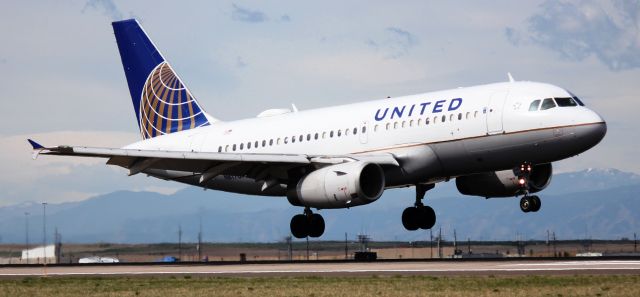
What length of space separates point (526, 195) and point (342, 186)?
287 inches

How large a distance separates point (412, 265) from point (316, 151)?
10.4m

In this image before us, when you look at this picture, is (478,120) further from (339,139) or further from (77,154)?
(77,154)

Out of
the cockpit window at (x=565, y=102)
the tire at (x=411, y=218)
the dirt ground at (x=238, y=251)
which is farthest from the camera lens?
the dirt ground at (x=238, y=251)

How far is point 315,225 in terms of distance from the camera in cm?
5372

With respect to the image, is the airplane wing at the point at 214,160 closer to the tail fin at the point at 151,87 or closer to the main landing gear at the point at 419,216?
the main landing gear at the point at 419,216

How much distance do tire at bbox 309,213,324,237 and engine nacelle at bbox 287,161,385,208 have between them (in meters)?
4.20

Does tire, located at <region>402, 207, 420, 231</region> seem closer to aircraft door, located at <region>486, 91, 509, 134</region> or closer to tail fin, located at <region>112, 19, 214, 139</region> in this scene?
aircraft door, located at <region>486, 91, 509, 134</region>

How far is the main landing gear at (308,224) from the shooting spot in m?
53.7

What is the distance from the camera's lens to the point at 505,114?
4672cm

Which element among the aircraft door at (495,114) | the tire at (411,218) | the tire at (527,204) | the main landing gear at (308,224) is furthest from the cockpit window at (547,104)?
the main landing gear at (308,224)

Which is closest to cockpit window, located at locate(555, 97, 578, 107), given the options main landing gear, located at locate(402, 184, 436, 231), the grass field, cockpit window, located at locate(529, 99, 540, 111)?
cockpit window, located at locate(529, 99, 540, 111)

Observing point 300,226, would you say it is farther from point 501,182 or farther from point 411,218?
point 501,182

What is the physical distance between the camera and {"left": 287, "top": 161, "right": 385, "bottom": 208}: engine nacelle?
46969 mm

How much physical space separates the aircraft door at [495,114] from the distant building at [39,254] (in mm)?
26141
